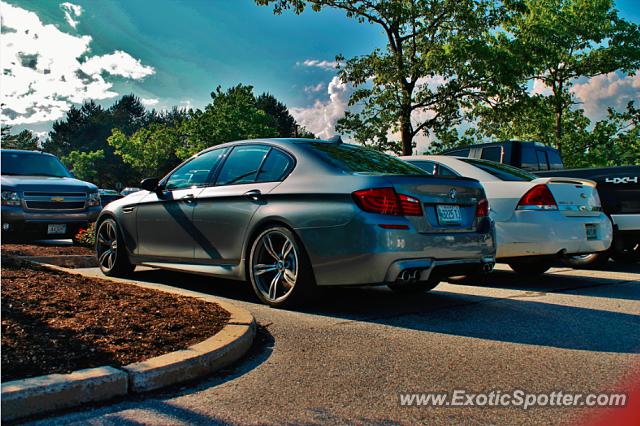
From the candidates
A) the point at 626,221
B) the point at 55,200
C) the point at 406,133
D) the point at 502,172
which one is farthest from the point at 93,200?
the point at 406,133

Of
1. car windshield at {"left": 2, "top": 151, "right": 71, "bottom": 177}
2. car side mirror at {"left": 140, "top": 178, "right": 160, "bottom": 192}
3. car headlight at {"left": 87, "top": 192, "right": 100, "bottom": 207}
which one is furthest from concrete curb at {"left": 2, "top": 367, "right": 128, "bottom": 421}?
car windshield at {"left": 2, "top": 151, "right": 71, "bottom": 177}

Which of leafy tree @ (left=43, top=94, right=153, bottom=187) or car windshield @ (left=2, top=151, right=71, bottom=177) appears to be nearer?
car windshield @ (left=2, top=151, right=71, bottom=177)

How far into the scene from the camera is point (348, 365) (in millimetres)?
3754

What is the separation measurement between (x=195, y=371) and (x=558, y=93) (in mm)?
29749

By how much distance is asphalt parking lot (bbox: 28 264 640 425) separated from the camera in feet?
9.77

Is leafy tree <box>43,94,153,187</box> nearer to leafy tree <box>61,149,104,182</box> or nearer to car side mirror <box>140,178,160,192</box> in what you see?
leafy tree <box>61,149,104,182</box>

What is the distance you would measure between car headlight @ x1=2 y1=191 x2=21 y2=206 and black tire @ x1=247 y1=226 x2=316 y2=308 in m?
7.43

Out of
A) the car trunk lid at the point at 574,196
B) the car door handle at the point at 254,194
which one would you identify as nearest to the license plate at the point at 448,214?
the car door handle at the point at 254,194

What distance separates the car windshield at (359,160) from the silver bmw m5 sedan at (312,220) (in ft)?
0.05

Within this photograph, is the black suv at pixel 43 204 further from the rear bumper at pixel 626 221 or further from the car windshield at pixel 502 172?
the rear bumper at pixel 626 221

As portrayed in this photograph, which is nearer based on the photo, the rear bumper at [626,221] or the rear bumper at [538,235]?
the rear bumper at [538,235]

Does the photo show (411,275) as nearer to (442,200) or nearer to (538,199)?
(442,200)

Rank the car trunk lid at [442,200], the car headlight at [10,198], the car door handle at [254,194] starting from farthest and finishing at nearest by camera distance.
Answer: the car headlight at [10,198], the car door handle at [254,194], the car trunk lid at [442,200]

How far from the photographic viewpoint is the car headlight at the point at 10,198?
11.2m
